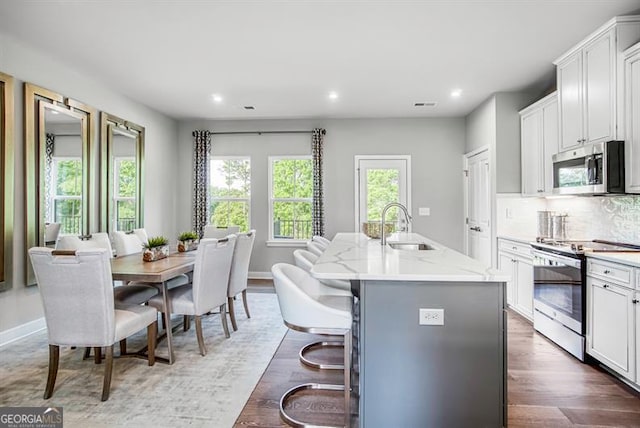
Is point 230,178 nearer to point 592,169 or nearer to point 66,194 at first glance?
point 66,194

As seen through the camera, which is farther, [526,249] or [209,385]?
[526,249]

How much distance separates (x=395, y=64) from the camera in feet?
12.7

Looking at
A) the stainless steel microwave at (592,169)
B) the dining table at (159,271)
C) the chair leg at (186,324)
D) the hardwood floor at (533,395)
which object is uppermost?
the stainless steel microwave at (592,169)

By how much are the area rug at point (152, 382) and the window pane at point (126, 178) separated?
202 centimetres

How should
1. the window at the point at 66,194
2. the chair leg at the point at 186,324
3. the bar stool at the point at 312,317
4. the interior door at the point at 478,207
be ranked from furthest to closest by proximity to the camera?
1. the interior door at the point at 478,207
2. the window at the point at 66,194
3. the chair leg at the point at 186,324
4. the bar stool at the point at 312,317

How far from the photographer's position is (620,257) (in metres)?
2.48

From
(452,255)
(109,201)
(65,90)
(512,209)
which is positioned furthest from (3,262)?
(512,209)

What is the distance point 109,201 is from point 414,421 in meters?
4.36

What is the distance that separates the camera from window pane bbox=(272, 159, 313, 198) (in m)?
6.28

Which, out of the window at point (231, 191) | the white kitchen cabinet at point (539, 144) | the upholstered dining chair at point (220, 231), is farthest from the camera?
the window at point (231, 191)

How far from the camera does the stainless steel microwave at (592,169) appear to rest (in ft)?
9.27

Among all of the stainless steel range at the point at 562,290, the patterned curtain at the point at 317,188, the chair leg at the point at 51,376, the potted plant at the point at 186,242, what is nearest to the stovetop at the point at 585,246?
the stainless steel range at the point at 562,290

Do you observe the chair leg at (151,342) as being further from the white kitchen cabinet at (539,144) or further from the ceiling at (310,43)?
the white kitchen cabinet at (539,144)

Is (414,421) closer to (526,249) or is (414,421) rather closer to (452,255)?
(452,255)
